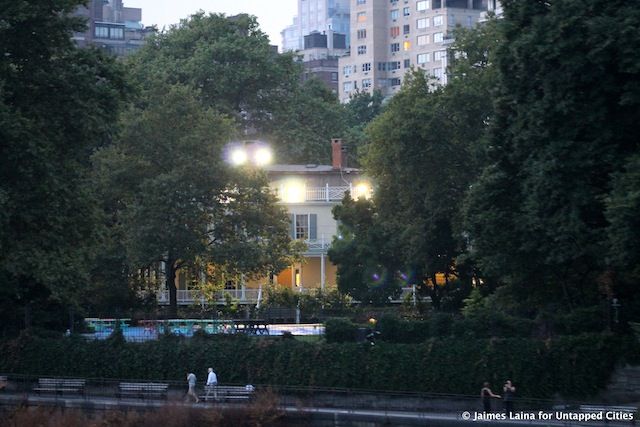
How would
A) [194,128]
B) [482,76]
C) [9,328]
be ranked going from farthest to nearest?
[194,128]
[482,76]
[9,328]

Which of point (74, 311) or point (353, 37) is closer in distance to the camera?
point (74, 311)

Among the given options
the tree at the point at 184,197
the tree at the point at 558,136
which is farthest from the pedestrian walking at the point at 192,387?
the tree at the point at 184,197

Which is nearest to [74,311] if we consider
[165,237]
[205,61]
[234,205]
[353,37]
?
[165,237]

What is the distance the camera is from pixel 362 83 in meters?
193

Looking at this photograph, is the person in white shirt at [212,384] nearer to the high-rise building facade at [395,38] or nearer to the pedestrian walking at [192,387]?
the pedestrian walking at [192,387]

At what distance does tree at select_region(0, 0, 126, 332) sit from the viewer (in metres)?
40.3

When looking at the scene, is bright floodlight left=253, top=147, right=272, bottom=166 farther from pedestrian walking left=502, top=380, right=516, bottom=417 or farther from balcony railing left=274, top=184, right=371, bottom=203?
pedestrian walking left=502, top=380, right=516, bottom=417

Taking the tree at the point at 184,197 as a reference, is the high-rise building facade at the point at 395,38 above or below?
above

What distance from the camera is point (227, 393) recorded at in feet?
132

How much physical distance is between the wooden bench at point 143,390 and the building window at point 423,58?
145071mm

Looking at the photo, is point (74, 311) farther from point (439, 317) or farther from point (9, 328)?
point (439, 317)

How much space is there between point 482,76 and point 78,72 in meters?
20.9

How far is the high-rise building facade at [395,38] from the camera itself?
7003 inches

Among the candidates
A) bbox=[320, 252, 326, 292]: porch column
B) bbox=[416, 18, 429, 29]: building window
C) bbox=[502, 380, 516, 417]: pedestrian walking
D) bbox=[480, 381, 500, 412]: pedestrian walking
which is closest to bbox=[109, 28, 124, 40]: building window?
bbox=[416, 18, 429, 29]: building window
